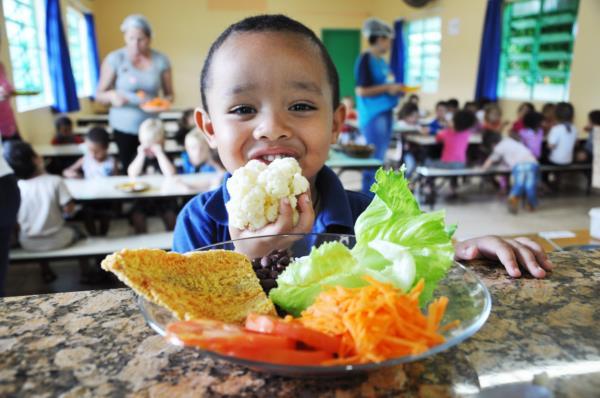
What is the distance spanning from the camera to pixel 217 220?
1344 mm

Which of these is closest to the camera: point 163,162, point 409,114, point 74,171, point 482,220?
point 163,162

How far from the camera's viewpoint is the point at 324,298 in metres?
0.65

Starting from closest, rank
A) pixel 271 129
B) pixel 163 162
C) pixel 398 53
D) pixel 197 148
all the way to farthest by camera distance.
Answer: pixel 271 129
pixel 163 162
pixel 197 148
pixel 398 53

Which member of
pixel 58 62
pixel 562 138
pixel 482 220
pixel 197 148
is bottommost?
pixel 482 220

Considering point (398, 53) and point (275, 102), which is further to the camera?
point (398, 53)

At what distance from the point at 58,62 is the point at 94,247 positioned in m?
6.16

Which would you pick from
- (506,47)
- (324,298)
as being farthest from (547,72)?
(324,298)

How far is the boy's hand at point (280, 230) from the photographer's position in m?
0.96

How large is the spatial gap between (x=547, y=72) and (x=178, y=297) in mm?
8956

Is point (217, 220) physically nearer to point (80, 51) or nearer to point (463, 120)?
point (463, 120)

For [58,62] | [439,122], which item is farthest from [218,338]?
[58,62]

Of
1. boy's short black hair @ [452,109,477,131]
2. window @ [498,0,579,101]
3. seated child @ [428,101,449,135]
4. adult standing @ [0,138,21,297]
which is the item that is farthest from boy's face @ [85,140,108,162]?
window @ [498,0,579,101]

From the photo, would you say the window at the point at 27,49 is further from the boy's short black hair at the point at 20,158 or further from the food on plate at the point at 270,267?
the food on plate at the point at 270,267

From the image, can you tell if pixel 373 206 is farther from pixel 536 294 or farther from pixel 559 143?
pixel 559 143
